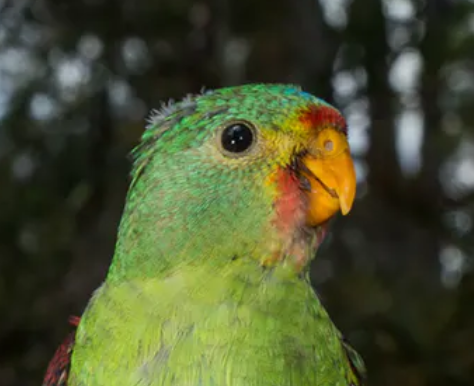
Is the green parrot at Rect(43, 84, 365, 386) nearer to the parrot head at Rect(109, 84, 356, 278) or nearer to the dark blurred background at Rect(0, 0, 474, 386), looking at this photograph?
the parrot head at Rect(109, 84, 356, 278)

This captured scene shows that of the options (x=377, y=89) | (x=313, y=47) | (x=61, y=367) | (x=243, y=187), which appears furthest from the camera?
(x=313, y=47)

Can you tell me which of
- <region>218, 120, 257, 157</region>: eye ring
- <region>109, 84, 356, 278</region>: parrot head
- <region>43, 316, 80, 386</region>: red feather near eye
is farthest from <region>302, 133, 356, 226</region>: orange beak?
<region>43, 316, 80, 386</region>: red feather near eye

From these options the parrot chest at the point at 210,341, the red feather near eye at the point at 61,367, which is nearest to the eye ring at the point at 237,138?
the parrot chest at the point at 210,341

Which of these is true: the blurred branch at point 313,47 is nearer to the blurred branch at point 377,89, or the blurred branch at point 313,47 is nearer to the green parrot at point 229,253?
the blurred branch at point 377,89

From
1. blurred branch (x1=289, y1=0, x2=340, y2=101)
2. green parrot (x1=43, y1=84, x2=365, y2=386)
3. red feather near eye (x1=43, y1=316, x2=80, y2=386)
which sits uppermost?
blurred branch (x1=289, y1=0, x2=340, y2=101)

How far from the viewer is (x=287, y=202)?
1.64 meters

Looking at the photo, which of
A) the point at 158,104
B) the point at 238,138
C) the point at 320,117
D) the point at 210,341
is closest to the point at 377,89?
the point at 158,104

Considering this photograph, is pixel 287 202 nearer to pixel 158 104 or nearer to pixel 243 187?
pixel 243 187

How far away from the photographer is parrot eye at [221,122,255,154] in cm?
166

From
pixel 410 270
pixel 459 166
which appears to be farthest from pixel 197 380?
pixel 459 166

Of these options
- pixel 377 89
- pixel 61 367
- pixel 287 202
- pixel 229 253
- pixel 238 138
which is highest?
pixel 377 89

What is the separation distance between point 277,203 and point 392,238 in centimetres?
A: 300

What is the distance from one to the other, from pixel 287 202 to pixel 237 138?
0.65 ft

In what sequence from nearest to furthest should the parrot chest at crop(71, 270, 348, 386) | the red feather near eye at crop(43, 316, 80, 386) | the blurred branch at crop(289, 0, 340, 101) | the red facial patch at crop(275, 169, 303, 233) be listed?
the parrot chest at crop(71, 270, 348, 386) → the red facial patch at crop(275, 169, 303, 233) → the red feather near eye at crop(43, 316, 80, 386) → the blurred branch at crop(289, 0, 340, 101)
